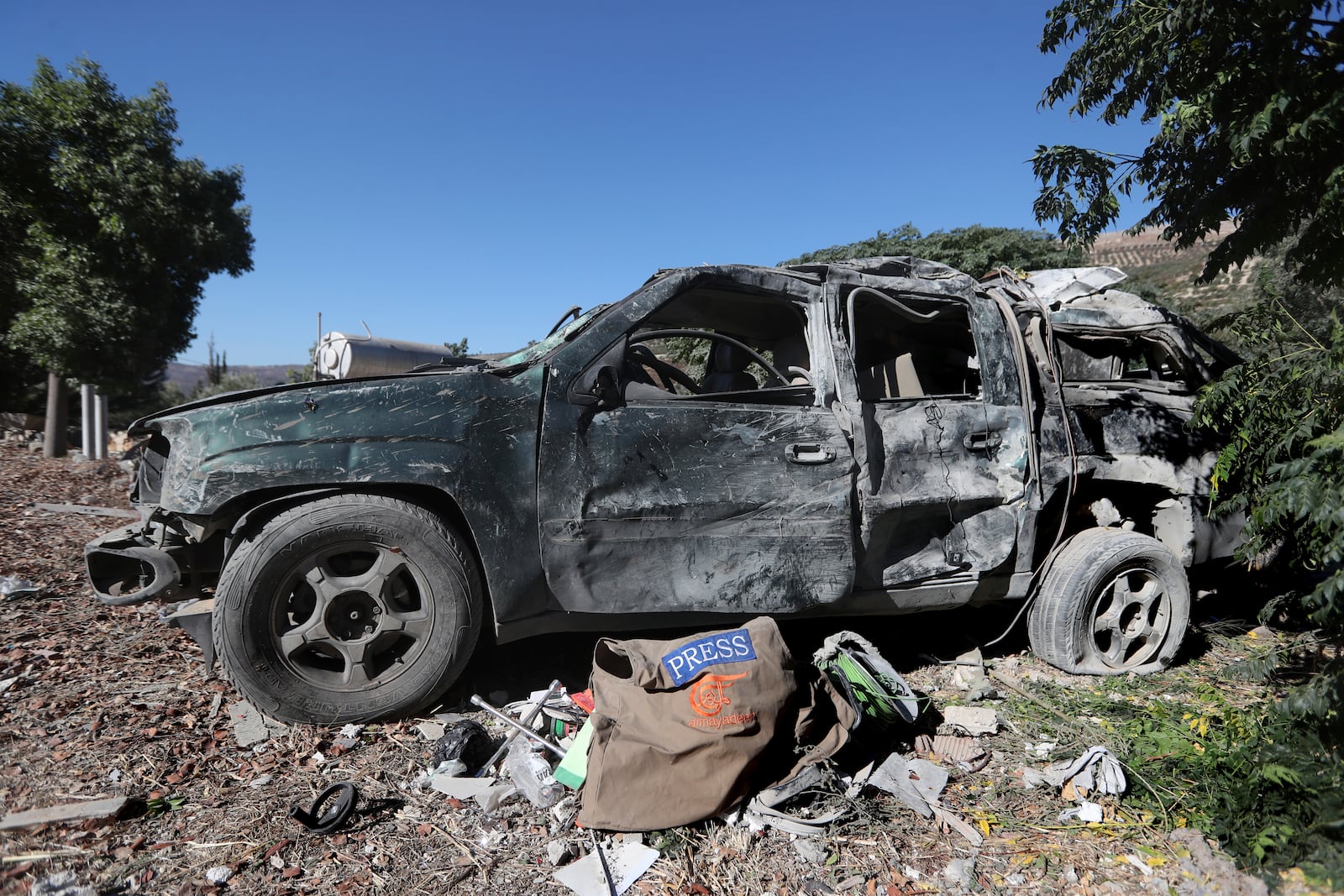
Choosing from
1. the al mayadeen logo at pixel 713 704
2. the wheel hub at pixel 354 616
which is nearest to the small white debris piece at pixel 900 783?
the al mayadeen logo at pixel 713 704

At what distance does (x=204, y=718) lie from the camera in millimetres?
2984

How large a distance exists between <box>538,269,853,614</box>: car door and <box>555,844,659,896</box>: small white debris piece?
94 cm

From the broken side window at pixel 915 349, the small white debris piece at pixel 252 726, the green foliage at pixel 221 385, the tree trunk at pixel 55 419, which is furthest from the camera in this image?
the green foliage at pixel 221 385

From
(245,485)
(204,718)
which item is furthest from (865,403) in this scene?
(204,718)

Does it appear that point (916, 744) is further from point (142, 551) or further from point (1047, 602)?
point (142, 551)

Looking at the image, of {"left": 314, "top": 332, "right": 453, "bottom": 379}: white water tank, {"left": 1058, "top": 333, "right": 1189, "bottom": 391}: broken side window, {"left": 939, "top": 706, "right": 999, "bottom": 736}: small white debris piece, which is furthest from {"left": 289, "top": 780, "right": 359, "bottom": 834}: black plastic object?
{"left": 314, "top": 332, "right": 453, "bottom": 379}: white water tank

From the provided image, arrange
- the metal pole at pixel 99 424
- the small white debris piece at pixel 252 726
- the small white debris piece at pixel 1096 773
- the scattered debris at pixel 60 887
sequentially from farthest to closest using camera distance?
the metal pole at pixel 99 424 → the small white debris piece at pixel 252 726 → the small white debris piece at pixel 1096 773 → the scattered debris at pixel 60 887

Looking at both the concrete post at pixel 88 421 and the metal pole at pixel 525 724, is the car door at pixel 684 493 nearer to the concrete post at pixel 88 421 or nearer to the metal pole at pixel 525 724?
the metal pole at pixel 525 724

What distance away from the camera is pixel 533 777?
2.65 meters

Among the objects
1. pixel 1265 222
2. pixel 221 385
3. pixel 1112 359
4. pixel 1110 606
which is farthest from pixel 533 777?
pixel 221 385

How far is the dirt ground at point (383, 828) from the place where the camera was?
218 cm

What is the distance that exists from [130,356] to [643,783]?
1224 centimetres

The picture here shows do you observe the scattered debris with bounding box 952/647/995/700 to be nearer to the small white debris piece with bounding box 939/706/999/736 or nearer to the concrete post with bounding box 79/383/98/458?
the small white debris piece with bounding box 939/706/999/736

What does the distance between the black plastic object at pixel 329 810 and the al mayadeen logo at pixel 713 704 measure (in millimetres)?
1170
